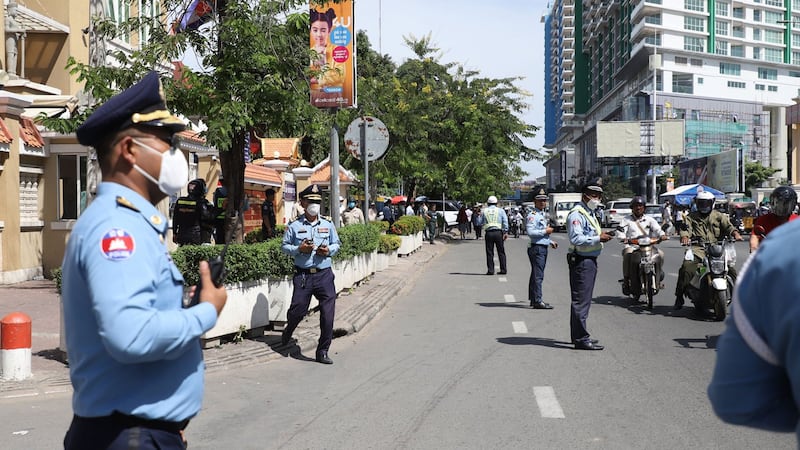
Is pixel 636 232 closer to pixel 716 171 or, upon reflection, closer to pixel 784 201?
pixel 784 201

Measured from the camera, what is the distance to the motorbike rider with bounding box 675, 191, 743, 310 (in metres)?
12.1

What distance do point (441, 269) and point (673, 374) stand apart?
14344mm

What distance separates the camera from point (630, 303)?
14.5 m

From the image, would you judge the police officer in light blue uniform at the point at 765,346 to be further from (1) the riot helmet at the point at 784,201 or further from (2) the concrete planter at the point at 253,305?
(1) the riot helmet at the point at 784,201

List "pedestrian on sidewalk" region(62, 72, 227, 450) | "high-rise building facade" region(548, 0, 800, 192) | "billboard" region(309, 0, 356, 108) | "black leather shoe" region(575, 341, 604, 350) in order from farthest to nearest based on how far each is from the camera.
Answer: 1. "high-rise building facade" region(548, 0, 800, 192)
2. "billboard" region(309, 0, 356, 108)
3. "black leather shoe" region(575, 341, 604, 350)
4. "pedestrian on sidewalk" region(62, 72, 227, 450)

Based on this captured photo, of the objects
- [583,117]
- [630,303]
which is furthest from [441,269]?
[583,117]

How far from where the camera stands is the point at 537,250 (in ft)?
46.1

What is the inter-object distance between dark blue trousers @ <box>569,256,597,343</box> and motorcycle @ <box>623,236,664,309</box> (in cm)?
403

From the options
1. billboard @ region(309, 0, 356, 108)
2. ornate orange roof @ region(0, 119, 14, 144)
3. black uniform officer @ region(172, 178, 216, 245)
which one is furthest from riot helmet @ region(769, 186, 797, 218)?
ornate orange roof @ region(0, 119, 14, 144)

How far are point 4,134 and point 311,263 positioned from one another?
9.34 meters

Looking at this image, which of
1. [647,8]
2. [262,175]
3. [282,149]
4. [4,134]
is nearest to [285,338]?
[4,134]

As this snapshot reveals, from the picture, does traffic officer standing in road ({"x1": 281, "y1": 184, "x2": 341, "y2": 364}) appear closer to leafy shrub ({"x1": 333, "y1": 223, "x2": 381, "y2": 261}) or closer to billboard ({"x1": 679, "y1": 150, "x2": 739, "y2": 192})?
leafy shrub ({"x1": 333, "y1": 223, "x2": 381, "y2": 261})

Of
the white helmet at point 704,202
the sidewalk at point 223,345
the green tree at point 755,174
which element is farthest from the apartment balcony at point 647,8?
the white helmet at point 704,202

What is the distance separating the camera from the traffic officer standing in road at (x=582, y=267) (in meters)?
9.58
